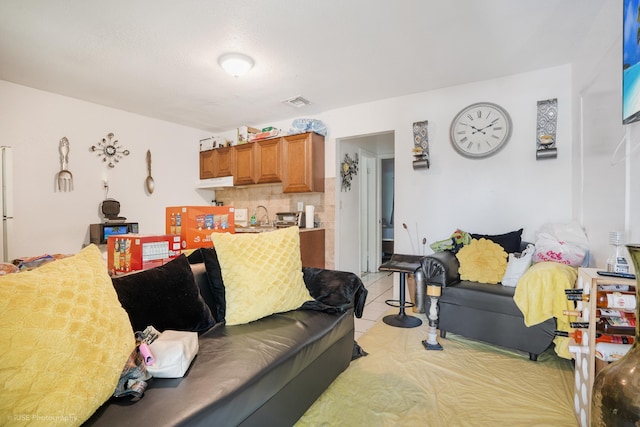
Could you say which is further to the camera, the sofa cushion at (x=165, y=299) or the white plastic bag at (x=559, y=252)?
the white plastic bag at (x=559, y=252)

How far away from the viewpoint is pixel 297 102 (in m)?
3.67

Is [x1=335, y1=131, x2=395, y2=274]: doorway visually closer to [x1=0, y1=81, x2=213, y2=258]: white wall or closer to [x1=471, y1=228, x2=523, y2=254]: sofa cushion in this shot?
[x1=471, y1=228, x2=523, y2=254]: sofa cushion

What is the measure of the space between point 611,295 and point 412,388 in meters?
1.14

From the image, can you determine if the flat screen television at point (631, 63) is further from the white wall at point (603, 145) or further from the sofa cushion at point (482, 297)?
the sofa cushion at point (482, 297)

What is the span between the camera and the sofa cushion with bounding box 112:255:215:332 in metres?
1.29

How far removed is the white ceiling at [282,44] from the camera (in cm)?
198

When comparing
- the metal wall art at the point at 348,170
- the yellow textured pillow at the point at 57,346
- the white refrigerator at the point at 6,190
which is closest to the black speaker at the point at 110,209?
the white refrigerator at the point at 6,190

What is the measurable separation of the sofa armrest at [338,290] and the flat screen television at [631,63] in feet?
5.34

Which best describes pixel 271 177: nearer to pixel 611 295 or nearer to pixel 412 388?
pixel 412 388

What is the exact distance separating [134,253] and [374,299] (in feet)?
9.09

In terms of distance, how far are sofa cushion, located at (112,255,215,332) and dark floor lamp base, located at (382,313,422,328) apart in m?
1.83

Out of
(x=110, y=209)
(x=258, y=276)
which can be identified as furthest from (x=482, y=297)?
(x=110, y=209)

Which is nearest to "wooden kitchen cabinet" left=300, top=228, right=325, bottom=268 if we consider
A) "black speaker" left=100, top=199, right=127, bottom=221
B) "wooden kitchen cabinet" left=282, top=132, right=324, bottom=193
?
"wooden kitchen cabinet" left=282, top=132, right=324, bottom=193

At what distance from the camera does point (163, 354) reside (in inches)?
42.7
